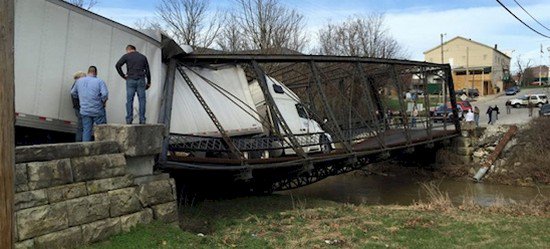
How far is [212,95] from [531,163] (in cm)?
1861

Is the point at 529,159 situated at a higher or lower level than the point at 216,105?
lower

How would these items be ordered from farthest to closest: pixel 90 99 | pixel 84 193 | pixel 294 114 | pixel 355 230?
pixel 294 114 < pixel 90 99 < pixel 355 230 < pixel 84 193

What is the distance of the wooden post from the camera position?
10.4ft

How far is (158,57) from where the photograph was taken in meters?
12.0

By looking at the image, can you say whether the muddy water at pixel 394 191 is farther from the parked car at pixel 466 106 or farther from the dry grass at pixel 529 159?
the parked car at pixel 466 106

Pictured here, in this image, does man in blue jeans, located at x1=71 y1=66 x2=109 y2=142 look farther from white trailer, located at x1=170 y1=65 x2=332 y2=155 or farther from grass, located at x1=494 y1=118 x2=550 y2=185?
grass, located at x1=494 y1=118 x2=550 y2=185

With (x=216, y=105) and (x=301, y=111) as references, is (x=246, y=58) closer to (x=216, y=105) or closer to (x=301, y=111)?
(x=216, y=105)

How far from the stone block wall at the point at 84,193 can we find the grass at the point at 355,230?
1.01ft

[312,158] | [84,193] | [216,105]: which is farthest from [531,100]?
[84,193]

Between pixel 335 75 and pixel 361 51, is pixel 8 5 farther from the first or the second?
pixel 361 51

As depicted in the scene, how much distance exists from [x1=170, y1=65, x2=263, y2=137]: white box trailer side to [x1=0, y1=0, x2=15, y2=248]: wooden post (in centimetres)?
947

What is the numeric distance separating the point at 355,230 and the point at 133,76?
5297mm

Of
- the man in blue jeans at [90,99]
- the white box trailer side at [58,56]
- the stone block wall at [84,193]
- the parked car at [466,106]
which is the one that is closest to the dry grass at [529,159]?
the parked car at [466,106]

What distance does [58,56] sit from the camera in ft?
31.2
